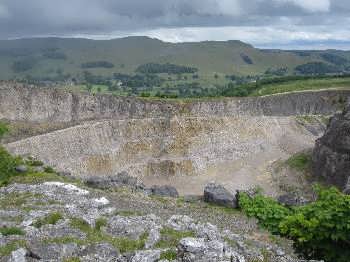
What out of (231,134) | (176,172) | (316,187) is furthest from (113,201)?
(231,134)

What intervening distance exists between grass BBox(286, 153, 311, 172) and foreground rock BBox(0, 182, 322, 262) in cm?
3844

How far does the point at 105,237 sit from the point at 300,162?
153 feet

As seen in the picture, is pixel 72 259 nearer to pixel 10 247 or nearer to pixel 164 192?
pixel 10 247

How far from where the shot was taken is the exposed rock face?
194 feet

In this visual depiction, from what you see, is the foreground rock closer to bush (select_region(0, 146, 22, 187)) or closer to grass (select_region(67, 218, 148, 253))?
grass (select_region(67, 218, 148, 253))

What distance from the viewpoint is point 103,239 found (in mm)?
22156

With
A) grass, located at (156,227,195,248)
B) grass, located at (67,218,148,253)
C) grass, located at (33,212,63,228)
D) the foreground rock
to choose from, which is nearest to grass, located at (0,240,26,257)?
the foreground rock

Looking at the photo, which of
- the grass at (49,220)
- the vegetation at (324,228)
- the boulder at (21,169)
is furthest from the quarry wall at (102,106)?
the vegetation at (324,228)

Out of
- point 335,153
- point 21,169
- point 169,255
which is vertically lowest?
point 335,153

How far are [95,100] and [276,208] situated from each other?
5128 cm

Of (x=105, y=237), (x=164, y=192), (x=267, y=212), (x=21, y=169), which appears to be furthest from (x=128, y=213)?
(x=21, y=169)

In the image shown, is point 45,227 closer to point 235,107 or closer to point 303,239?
point 303,239

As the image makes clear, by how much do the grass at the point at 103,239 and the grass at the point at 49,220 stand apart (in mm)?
905

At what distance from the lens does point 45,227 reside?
2372 centimetres
